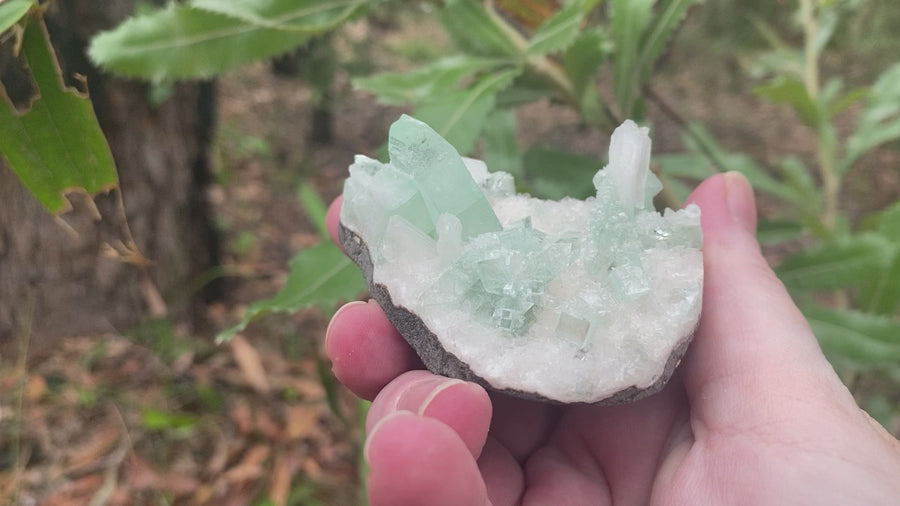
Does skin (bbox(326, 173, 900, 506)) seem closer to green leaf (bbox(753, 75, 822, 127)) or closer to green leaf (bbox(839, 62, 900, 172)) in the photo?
green leaf (bbox(753, 75, 822, 127))

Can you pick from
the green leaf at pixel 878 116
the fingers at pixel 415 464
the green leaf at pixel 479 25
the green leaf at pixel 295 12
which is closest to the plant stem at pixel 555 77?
the green leaf at pixel 479 25

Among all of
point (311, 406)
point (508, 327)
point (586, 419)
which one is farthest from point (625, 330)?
point (311, 406)

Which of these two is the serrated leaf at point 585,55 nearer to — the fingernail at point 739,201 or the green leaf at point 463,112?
the green leaf at point 463,112

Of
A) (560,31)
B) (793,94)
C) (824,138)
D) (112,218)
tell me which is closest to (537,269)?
(560,31)

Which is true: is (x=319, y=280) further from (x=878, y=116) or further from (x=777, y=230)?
(x=878, y=116)

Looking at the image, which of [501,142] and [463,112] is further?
[501,142]
